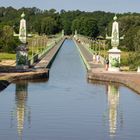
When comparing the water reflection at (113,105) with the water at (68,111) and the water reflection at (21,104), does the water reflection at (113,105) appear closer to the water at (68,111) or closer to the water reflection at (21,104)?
the water at (68,111)

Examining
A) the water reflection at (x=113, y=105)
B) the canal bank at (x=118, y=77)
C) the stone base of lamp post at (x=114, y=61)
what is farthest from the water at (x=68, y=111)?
the stone base of lamp post at (x=114, y=61)

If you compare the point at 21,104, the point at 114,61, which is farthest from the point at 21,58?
the point at 21,104

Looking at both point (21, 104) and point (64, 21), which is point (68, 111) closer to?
point (21, 104)

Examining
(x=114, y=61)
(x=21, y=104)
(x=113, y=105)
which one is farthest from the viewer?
(x=114, y=61)

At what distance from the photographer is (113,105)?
26.3 m

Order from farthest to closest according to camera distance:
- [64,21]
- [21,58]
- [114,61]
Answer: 1. [64,21]
2. [21,58]
3. [114,61]

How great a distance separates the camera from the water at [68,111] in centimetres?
1929

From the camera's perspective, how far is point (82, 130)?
19.9 meters

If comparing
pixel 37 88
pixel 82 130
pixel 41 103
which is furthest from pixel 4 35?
pixel 82 130

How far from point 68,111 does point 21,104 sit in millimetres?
2659

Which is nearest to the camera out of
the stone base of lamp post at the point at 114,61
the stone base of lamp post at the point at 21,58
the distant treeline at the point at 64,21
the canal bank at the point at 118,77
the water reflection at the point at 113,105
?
the water reflection at the point at 113,105

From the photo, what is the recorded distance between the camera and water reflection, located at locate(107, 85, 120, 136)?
67.8 ft

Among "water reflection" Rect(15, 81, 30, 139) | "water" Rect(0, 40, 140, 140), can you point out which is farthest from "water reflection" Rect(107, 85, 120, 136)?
"water reflection" Rect(15, 81, 30, 139)

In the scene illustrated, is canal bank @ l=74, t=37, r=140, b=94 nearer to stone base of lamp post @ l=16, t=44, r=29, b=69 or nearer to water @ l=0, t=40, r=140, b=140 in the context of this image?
water @ l=0, t=40, r=140, b=140
